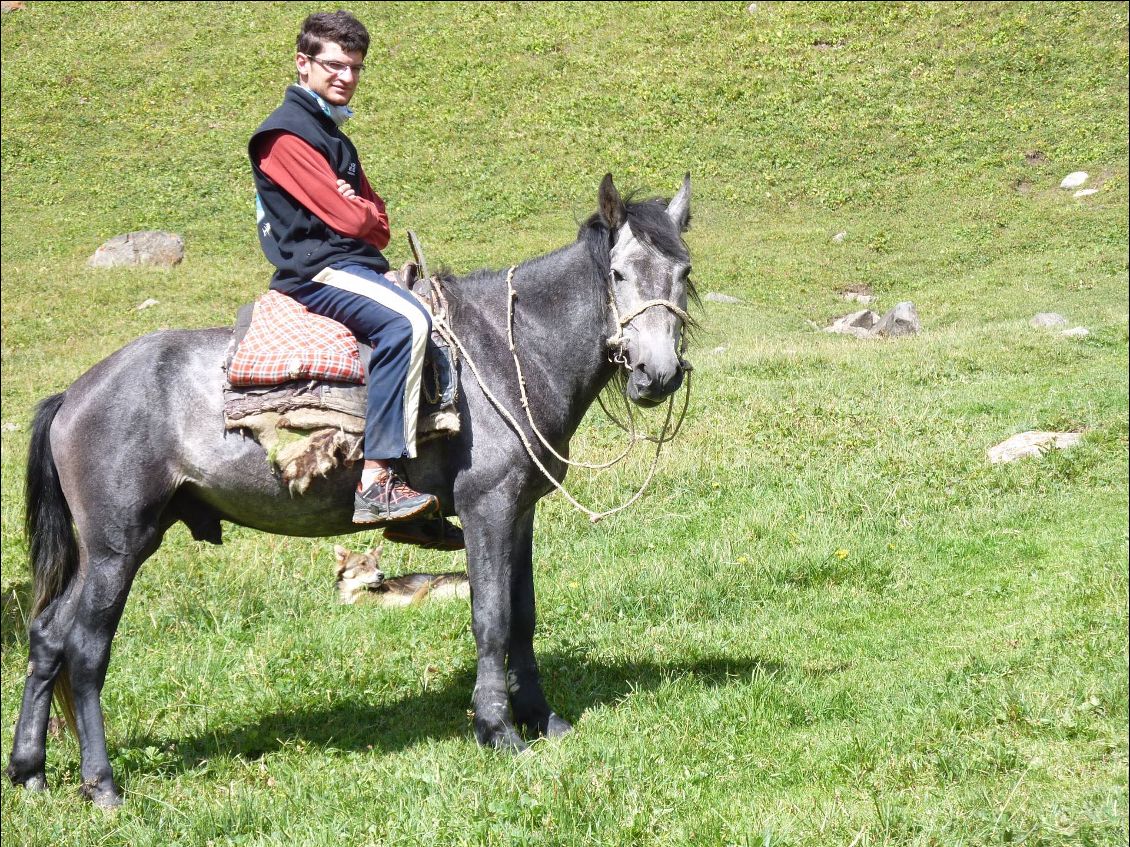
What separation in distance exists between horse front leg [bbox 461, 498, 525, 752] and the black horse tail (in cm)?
244

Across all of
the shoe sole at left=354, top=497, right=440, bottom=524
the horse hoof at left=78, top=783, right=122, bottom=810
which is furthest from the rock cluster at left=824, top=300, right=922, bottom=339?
the horse hoof at left=78, top=783, right=122, bottom=810

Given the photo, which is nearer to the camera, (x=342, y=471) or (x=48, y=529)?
(x=342, y=471)

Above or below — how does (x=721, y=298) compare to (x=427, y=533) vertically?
below

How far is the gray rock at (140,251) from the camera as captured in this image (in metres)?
27.5

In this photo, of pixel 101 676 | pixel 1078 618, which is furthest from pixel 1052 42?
pixel 101 676

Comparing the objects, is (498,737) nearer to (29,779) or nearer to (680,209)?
(29,779)

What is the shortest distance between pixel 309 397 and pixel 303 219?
958mm

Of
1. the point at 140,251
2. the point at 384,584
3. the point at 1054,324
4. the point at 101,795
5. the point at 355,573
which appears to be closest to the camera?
the point at 101,795

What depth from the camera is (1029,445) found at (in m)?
9.89


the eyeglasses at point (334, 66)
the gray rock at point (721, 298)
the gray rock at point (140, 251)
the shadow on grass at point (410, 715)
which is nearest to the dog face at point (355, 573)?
the shadow on grass at point (410, 715)

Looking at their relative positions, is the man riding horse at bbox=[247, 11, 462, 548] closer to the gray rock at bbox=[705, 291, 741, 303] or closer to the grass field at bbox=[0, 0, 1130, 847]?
the grass field at bbox=[0, 0, 1130, 847]

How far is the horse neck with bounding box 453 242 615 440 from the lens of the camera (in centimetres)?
569

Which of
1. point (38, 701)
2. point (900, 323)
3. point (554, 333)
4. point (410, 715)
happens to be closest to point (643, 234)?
point (554, 333)

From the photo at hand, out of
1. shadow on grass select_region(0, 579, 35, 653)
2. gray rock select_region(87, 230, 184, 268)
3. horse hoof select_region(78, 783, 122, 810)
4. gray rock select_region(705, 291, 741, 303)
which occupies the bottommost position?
gray rock select_region(87, 230, 184, 268)
